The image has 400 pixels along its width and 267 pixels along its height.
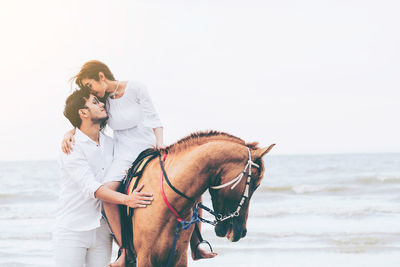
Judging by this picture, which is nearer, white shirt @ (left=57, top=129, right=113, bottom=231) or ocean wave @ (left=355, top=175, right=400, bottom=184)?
white shirt @ (left=57, top=129, right=113, bottom=231)

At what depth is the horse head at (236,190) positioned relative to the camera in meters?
2.76

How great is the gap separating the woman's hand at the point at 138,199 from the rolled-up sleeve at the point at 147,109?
620 millimetres

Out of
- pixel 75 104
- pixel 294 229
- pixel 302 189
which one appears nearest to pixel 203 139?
pixel 75 104

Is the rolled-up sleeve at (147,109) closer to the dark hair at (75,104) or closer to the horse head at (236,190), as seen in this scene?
the dark hair at (75,104)

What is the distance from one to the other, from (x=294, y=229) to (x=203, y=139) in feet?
24.0

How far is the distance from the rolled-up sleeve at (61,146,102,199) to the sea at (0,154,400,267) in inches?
166

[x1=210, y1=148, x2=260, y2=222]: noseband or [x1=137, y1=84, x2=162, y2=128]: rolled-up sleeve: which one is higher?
[x1=137, y1=84, x2=162, y2=128]: rolled-up sleeve

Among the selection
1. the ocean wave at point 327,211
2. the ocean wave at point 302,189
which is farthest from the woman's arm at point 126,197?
the ocean wave at point 302,189

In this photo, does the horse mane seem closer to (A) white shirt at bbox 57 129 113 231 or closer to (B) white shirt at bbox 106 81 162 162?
(B) white shirt at bbox 106 81 162 162

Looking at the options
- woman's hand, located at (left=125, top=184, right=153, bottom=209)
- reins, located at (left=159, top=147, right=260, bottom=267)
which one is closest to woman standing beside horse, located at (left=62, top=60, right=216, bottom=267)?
woman's hand, located at (left=125, top=184, right=153, bottom=209)

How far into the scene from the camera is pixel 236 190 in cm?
276

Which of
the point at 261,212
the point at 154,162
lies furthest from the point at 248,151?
the point at 261,212

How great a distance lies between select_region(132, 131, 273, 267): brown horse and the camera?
2.78 m

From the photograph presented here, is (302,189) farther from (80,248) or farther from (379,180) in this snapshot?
(80,248)
